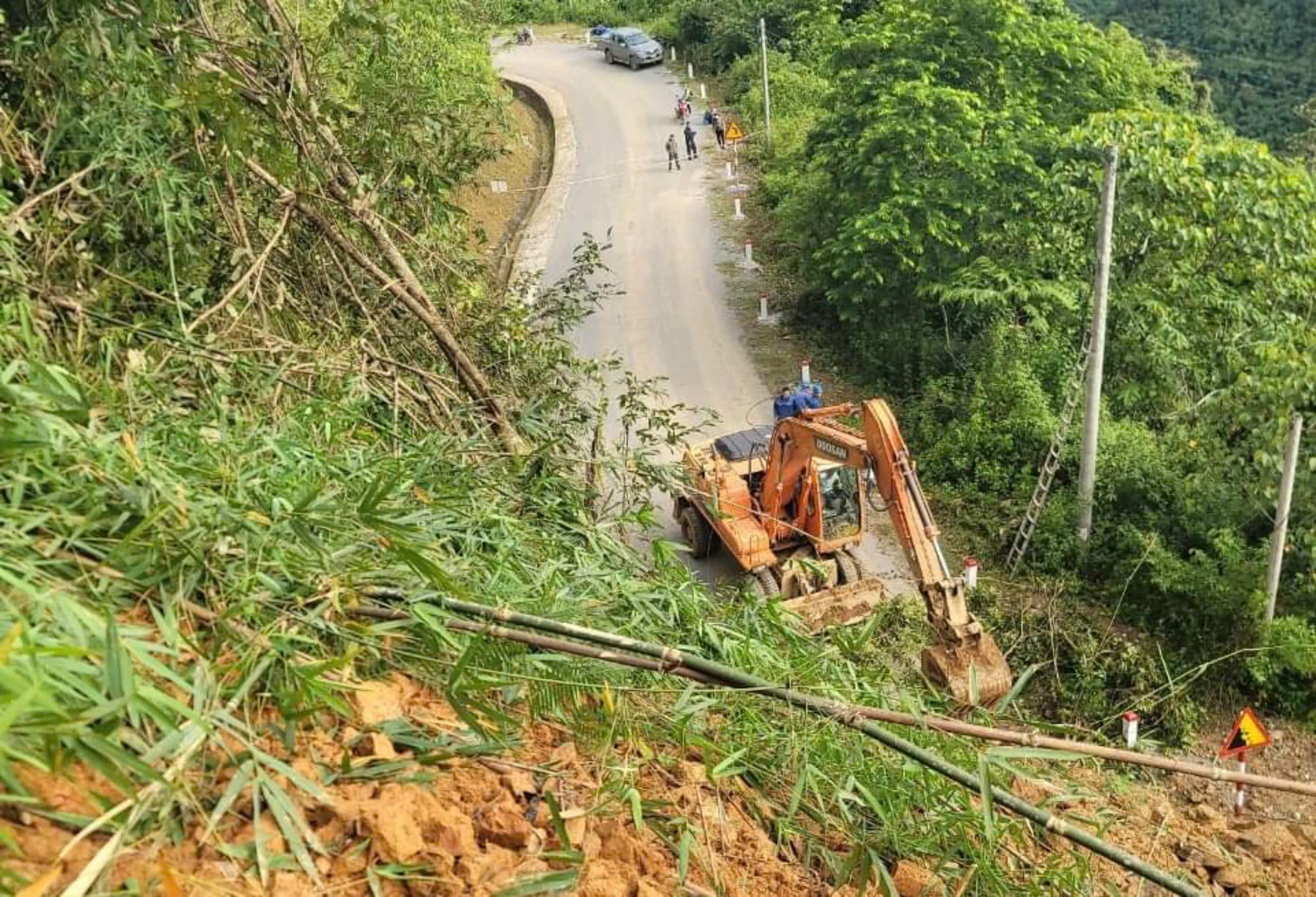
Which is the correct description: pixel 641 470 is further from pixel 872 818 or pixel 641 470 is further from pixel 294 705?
pixel 294 705

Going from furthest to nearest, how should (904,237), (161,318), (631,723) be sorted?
(904,237)
(161,318)
(631,723)

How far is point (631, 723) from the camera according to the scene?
333 cm

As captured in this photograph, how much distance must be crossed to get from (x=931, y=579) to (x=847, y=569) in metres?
2.49

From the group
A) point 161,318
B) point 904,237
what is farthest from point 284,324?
point 904,237

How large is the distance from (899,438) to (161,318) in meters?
5.44

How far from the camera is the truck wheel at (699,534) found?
1208cm

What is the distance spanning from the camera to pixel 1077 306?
13.6 meters

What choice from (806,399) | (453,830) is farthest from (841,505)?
(453,830)

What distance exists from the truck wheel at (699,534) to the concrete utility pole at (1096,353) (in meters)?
4.00

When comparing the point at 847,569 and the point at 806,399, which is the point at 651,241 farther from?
the point at 847,569

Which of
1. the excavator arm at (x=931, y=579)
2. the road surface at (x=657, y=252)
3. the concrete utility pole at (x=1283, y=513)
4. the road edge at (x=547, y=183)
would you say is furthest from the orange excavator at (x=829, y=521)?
the road edge at (x=547, y=183)

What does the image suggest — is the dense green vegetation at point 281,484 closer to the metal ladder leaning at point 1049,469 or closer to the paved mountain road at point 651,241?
the metal ladder leaning at point 1049,469

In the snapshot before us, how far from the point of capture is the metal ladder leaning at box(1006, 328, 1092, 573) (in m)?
11.3

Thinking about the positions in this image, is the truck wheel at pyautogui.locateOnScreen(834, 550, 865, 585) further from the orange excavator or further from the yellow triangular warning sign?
the yellow triangular warning sign
